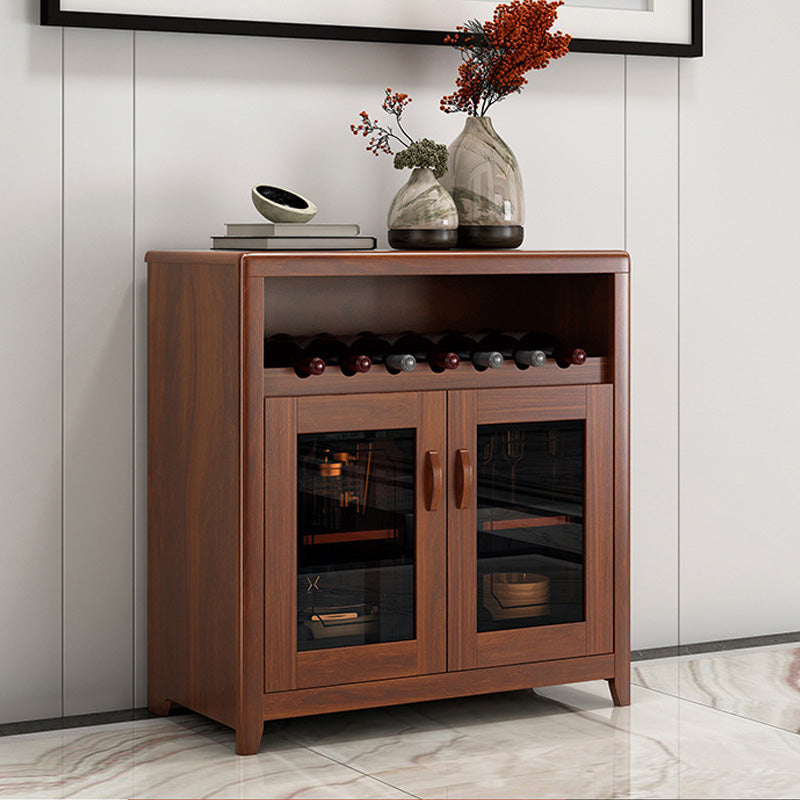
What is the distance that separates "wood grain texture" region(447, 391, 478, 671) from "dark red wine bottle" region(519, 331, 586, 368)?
0.21 metres

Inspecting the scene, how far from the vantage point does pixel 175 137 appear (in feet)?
10.1

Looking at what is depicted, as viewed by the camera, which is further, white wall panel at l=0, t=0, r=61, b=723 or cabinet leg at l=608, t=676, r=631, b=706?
cabinet leg at l=608, t=676, r=631, b=706

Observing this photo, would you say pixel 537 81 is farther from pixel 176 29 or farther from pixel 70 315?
pixel 70 315

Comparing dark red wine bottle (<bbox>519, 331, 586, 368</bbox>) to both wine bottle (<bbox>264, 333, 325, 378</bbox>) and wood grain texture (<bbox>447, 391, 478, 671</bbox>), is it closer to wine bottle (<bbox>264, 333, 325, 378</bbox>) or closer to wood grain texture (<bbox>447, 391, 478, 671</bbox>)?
wood grain texture (<bbox>447, 391, 478, 671</bbox>)

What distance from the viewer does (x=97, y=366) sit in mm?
3045

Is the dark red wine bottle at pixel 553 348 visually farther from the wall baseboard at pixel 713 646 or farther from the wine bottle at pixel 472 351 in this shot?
the wall baseboard at pixel 713 646

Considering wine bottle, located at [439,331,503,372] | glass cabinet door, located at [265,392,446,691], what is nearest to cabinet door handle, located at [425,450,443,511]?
glass cabinet door, located at [265,392,446,691]

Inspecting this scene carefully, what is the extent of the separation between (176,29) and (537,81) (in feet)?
3.00

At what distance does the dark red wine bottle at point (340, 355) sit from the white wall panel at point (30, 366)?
0.57 m

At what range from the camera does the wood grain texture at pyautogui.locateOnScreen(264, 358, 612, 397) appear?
275cm

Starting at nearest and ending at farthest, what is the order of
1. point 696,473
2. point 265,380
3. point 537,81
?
point 265,380, point 537,81, point 696,473

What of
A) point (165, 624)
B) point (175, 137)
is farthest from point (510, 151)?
point (165, 624)

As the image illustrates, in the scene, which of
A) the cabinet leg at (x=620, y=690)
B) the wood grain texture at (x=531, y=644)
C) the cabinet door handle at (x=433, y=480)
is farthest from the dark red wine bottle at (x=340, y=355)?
the cabinet leg at (x=620, y=690)

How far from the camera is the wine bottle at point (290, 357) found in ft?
9.03
